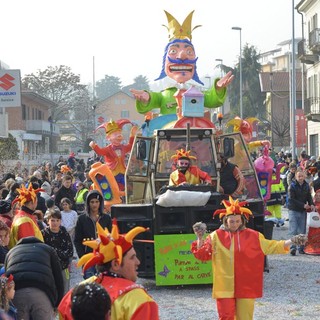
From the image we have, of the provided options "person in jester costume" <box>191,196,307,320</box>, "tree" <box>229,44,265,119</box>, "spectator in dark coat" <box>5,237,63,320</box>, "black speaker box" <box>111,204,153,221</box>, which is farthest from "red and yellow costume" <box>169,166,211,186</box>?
"tree" <box>229,44,265,119</box>

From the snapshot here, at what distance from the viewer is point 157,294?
36.7 ft

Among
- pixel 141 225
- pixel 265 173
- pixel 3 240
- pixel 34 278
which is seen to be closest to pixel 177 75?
pixel 265 173

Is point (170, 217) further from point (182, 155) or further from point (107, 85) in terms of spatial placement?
point (107, 85)

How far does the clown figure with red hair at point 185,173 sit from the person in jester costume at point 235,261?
4.15m

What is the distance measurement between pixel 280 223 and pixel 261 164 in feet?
4.70

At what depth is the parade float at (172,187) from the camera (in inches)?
448

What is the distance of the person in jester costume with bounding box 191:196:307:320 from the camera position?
25.0ft

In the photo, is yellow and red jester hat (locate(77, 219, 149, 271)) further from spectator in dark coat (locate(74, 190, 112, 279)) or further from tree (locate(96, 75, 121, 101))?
tree (locate(96, 75, 121, 101))

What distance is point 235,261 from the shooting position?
772 centimetres

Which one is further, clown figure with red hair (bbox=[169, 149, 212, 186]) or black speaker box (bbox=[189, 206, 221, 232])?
clown figure with red hair (bbox=[169, 149, 212, 186])

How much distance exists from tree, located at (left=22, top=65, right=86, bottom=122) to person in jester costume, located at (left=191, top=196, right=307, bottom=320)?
65062 millimetres

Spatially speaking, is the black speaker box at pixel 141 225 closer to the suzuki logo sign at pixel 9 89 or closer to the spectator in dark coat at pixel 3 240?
the spectator in dark coat at pixel 3 240

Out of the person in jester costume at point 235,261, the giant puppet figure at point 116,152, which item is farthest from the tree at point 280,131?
the person in jester costume at point 235,261

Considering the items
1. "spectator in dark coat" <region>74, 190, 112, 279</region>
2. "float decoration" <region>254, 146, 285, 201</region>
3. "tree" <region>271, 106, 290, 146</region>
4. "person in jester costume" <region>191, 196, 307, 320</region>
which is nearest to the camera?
"person in jester costume" <region>191, 196, 307, 320</region>
